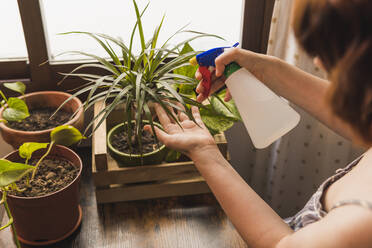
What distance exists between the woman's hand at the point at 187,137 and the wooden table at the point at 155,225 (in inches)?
9.9

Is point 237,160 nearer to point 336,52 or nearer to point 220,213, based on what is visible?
point 220,213

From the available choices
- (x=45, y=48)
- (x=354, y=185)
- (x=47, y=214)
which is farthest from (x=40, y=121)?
(x=354, y=185)

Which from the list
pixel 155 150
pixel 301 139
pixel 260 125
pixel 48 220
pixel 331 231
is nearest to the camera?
pixel 331 231

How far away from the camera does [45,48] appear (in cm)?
117

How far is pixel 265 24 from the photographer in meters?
1.25

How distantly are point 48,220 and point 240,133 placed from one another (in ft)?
2.78

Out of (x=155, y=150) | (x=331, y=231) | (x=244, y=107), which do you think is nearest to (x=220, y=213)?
(x=155, y=150)

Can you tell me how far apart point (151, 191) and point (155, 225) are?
98mm

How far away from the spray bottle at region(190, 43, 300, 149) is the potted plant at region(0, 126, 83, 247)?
0.42 metres

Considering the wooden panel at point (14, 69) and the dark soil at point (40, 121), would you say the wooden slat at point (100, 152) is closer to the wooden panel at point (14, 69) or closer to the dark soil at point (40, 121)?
the dark soil at point (40, 121)

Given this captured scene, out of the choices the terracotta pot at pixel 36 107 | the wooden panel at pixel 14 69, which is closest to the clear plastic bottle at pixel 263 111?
the terracotta pot at pixel 36 107

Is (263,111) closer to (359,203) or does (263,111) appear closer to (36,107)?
(359,203)

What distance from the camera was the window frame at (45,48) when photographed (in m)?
1.15

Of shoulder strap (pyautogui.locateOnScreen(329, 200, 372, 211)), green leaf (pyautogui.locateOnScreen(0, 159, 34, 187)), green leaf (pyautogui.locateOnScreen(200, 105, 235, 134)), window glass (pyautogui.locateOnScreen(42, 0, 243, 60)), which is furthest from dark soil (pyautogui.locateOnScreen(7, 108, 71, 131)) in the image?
shoulder strap (pyautogui.locateOnScreen(329, 200, 372, 211))
